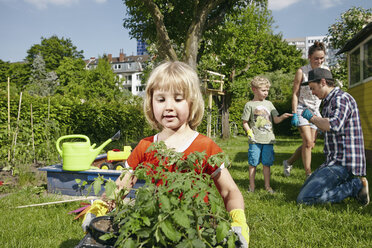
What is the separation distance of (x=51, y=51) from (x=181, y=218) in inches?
1848

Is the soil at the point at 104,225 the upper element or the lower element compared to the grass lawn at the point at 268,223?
upper

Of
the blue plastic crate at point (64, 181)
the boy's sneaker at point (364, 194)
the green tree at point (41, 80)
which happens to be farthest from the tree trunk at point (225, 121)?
the green tree at point (41, 80)

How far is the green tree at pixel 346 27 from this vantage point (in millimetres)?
13938

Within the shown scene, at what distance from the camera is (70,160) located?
3.94 metres

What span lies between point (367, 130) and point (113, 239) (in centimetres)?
787

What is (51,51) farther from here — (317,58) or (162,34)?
(317,58)

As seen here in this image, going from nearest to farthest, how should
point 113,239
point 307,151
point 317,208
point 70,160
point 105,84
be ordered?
point 113,239, point 317,208, point 70,160, point 307,151, point 105,84

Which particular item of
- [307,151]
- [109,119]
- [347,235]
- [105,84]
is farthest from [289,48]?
[347,235]

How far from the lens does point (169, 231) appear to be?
0.79m

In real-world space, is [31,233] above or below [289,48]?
below

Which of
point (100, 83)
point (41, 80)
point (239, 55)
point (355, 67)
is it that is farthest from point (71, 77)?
point (355, 67)

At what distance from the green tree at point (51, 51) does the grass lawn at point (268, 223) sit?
4199 centimetres

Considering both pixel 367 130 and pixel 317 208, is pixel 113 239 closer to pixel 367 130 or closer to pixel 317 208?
pixel 317 208

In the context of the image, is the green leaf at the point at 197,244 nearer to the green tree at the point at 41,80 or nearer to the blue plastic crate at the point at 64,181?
the blue plastic crate at the point at 64,181
